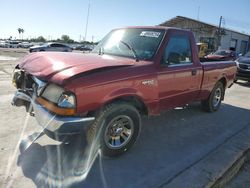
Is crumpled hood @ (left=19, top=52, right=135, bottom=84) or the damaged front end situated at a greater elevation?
crumpled hood @ (left=19, top=52, right=135, bottom=84)

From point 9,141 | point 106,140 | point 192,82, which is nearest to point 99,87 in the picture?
point 106,140

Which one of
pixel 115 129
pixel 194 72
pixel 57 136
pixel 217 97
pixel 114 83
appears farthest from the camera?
pixel 217 97

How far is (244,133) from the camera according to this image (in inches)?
214

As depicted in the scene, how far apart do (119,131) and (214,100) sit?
364 cm

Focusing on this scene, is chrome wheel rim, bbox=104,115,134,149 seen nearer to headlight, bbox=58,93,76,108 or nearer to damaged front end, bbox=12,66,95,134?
damaged front end, bbox=12,66,95,134

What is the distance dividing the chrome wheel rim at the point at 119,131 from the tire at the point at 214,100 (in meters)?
3.11

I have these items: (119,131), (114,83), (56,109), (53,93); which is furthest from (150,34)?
(56,109)

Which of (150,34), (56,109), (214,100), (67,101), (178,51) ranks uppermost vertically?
(150,34)

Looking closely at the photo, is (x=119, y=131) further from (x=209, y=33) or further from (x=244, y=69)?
(x=209, y=33)

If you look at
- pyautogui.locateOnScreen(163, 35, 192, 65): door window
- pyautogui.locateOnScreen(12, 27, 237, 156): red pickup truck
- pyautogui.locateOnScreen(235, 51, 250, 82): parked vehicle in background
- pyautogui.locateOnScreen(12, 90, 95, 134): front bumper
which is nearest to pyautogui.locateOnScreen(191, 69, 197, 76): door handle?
pyautogui.locateOnScreen(12, 27, 237, 156): red pickup truck

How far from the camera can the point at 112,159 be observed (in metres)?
3.97

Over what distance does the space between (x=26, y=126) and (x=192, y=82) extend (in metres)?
3.15

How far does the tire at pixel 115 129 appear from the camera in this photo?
143 inches

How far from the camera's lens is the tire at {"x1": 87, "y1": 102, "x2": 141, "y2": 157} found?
3.62m
